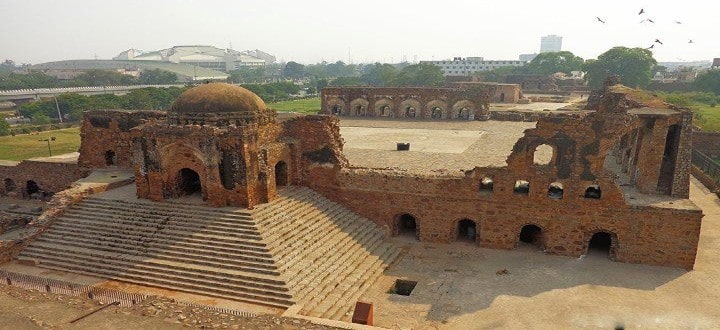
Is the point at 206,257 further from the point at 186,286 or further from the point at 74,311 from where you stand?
the point at 74,311

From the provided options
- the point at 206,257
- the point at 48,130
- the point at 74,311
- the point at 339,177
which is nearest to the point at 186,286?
the point at 206,257

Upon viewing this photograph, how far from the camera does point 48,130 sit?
53.8 m

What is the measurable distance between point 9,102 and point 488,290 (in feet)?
311

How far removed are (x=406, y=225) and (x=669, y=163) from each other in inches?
375

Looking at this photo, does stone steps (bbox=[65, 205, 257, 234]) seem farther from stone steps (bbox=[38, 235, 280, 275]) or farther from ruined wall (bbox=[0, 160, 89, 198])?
ruined wall (bbox=[0, 160, 89, 198])

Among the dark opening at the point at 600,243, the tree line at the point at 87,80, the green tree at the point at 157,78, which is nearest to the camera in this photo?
the dark opening at the point at 600,243

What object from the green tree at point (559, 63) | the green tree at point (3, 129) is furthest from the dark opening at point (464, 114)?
the green tree at point (559, 63)

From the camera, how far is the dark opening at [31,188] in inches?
925

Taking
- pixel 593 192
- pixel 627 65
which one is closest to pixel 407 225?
pixel 593 192

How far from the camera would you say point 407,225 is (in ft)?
61.6

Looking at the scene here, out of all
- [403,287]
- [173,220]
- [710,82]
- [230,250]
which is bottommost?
[403,287]

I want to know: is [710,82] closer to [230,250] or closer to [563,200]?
[563,200]

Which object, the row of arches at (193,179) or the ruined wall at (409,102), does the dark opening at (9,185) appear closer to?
the row of arches at (193,179)

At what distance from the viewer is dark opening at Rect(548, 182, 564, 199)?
16109mm
